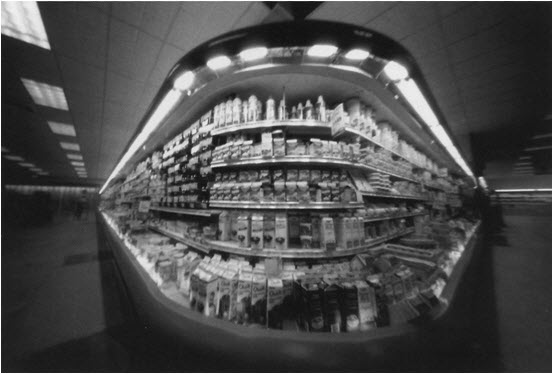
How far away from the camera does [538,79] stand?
2617 millimetres

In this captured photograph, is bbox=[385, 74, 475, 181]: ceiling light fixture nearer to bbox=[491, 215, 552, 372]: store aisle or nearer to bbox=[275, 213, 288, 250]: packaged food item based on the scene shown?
bbox=[275, 213, 288, 250]: packaged food item

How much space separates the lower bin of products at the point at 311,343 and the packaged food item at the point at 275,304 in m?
0.06

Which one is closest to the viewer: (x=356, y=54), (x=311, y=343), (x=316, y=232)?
(x=311, y=343)

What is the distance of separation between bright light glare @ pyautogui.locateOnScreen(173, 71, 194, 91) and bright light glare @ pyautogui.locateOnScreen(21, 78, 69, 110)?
2.90m

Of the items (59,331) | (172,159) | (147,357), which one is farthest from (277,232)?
(172,159)

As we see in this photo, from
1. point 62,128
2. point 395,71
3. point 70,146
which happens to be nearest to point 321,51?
point 395,71

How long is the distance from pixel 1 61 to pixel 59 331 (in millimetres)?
3333

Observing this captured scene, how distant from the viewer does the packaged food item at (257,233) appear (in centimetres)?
176

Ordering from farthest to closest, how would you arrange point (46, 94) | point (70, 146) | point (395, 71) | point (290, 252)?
point (70, 146) → point (46, 94) → point (290, 252) → point (395, 71)

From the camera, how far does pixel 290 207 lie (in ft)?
5.76

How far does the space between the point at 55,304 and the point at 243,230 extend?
2.37 metres

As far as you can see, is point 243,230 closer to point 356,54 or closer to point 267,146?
point 267,146

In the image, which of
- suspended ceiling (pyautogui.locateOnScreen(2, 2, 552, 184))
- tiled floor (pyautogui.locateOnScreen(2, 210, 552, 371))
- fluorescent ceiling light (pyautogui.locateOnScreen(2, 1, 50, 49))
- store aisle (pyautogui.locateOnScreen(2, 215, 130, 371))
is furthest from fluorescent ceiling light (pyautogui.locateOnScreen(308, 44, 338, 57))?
store aisle (pyautogui.locateOnScreen(2, 215, 130, 371))

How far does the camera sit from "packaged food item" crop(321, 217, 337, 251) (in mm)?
1726
